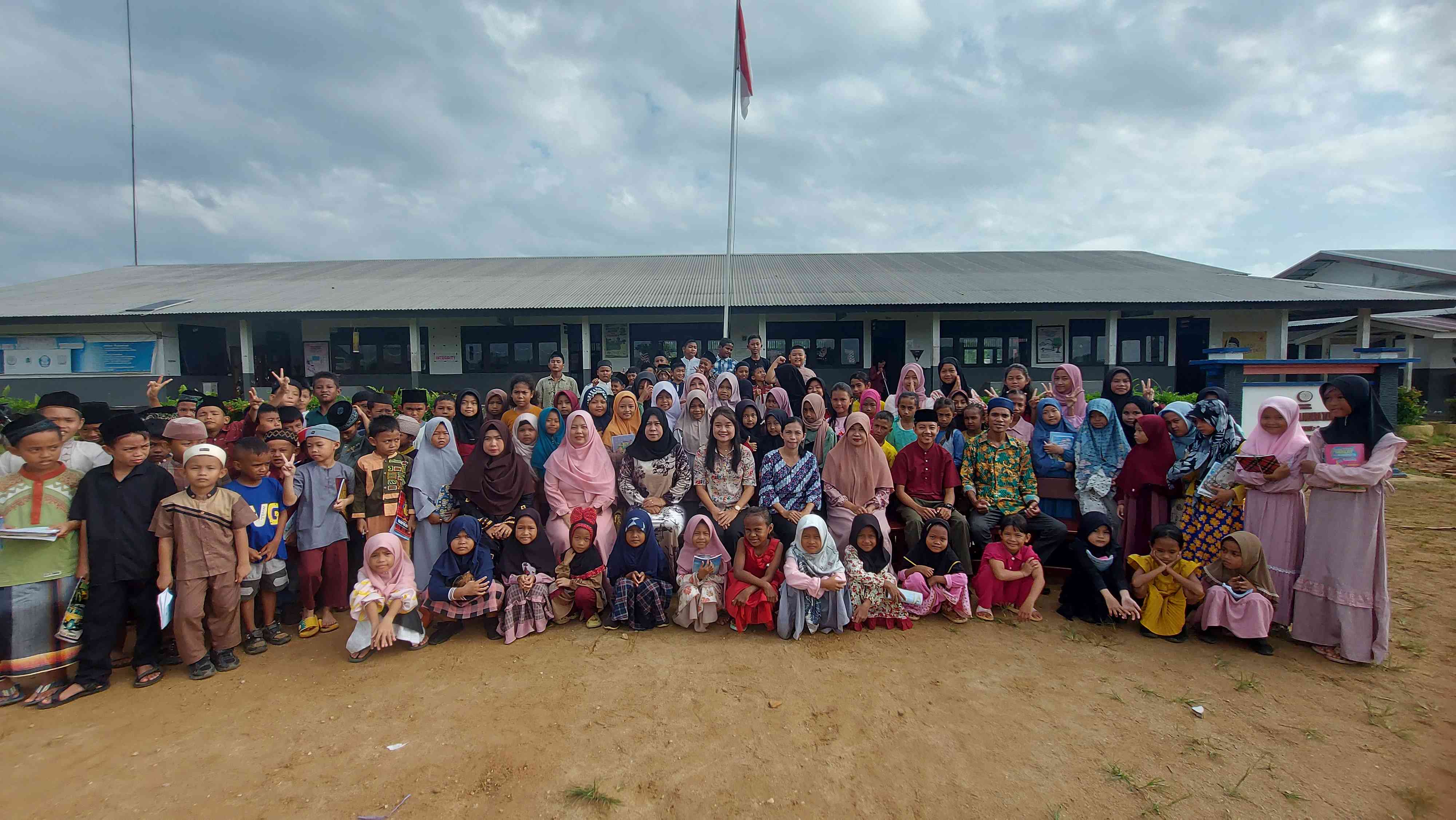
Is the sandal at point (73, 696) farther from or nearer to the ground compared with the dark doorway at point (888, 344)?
nearer to the ground

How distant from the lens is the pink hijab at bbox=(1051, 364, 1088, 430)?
4.77 m

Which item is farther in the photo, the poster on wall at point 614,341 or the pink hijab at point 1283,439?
the poster on wall at point 614,341

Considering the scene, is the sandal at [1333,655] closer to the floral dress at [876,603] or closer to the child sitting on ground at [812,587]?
the floral dress at [876,603]

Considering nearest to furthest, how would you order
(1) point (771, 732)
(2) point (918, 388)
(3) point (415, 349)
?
1. (1) point (771, 732)
2. (2) point (918, 388)
3. (3) point (415, 349)

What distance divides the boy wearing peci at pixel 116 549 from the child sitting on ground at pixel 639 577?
2438 mm

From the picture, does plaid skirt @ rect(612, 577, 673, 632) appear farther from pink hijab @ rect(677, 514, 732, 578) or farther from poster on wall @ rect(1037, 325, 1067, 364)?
poster on wall @ rect(1037, 325, 1067, 364)

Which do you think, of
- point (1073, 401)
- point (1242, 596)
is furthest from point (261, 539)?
point (1073, 401)

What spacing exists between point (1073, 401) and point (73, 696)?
6682 mm

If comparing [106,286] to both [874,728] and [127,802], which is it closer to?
[127,802]

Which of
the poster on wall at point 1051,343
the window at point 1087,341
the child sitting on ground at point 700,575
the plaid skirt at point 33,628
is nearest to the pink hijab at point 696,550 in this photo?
the child sitting on ground at point 700,575

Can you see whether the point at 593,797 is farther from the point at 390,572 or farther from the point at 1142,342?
the point at 1142,342

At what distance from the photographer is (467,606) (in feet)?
11.6

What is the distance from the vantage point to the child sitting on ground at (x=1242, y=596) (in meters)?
3.28

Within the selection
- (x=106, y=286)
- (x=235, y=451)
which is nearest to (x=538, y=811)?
(x=235, y=451)
